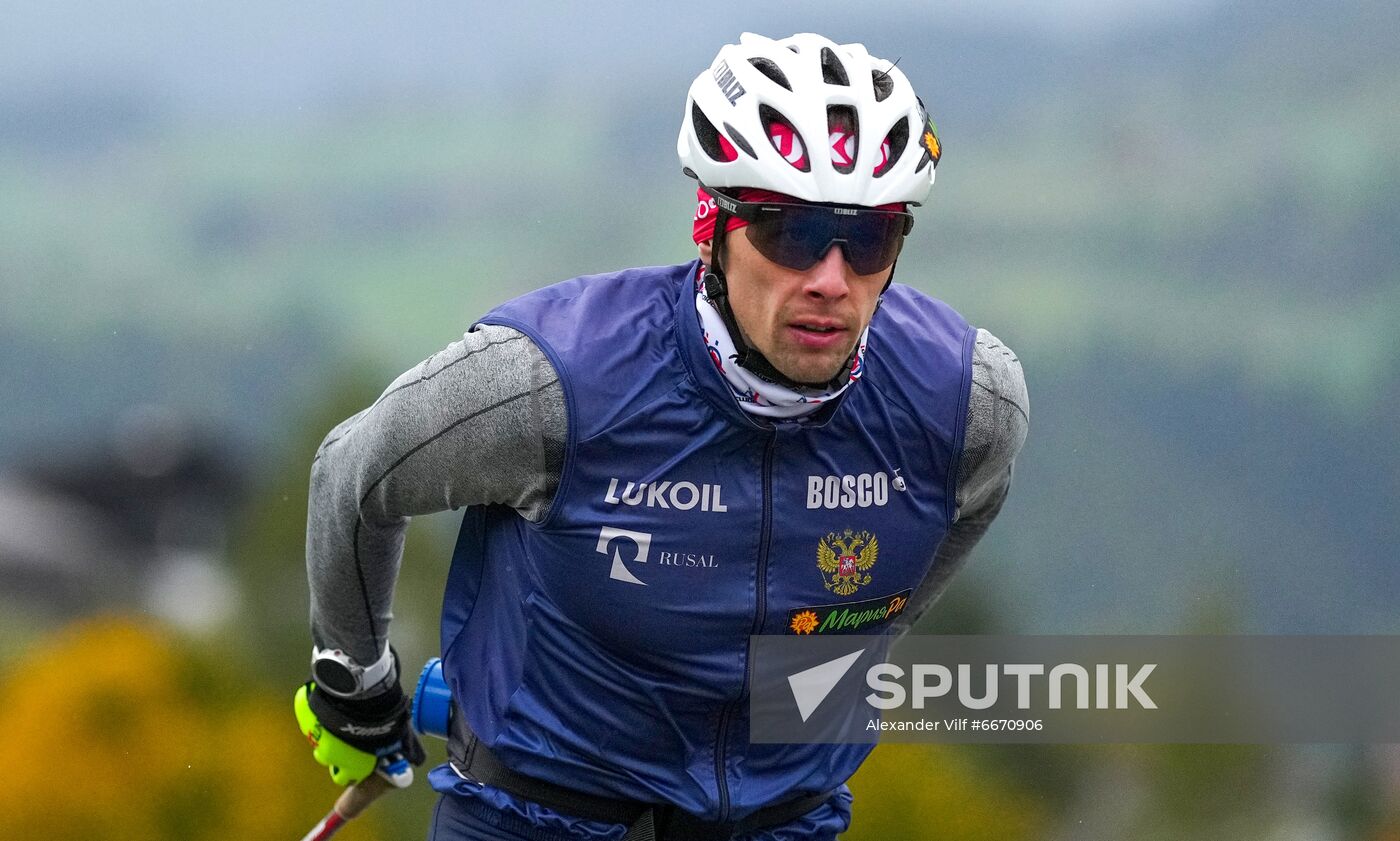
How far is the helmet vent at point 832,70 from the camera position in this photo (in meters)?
2.22

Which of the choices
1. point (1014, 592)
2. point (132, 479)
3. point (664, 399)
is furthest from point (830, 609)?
point (132, 479)

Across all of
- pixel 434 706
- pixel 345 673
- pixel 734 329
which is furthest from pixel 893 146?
pixel 345 673

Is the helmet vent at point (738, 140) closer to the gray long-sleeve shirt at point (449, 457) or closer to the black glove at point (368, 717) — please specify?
the gray long-sleeve shirt at point (449, 457)

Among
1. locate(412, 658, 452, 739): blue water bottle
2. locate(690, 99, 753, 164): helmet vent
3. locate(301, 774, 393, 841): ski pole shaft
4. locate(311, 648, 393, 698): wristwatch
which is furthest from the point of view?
locate(301, 774, 393, 841): ski pole shaft

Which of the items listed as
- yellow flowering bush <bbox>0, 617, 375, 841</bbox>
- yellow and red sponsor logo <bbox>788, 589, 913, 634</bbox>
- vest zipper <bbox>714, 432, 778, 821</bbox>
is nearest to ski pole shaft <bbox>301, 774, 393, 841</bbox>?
vest zipper <bbox>714, 432, 778, 821</bbox>

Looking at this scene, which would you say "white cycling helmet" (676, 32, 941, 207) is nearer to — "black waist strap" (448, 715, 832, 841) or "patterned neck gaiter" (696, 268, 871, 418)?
"patterned neck gaiter" (696, 268, 871, 418)

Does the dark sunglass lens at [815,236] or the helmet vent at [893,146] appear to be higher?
the helmet vent at [893,146]

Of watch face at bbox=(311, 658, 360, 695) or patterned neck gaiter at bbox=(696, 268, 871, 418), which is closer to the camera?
patterned neck gaiter at bbox=(696, 268, 871, 418)

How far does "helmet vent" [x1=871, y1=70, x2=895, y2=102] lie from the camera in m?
2.24

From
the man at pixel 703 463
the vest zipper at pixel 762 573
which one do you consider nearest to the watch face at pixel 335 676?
the man at pixel 703 463

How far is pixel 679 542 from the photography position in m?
2.17

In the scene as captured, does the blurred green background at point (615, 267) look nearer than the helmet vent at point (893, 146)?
No

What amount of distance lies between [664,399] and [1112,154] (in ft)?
12.5

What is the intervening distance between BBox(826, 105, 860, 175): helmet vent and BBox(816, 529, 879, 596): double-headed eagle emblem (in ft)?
1.65
